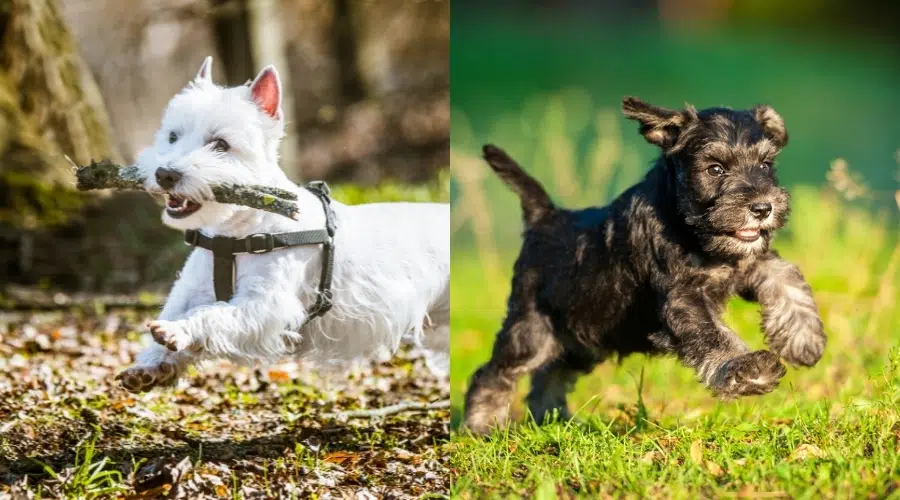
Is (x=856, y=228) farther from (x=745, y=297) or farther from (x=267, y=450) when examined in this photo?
(x=267, y=450)

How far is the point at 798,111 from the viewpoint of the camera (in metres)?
11.1

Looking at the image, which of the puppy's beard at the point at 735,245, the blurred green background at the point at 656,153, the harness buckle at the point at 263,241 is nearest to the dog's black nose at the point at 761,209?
the puppy's beard at the point at 735,245

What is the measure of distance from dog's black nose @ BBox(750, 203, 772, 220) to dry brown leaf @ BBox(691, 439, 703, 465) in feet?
3.63

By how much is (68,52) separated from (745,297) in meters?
4.49

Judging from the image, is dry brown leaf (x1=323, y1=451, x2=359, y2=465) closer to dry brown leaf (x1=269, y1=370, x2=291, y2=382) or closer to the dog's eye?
dry brown leaf (x1=269, y1=370, x2=291, y2=382)

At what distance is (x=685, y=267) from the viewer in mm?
4215

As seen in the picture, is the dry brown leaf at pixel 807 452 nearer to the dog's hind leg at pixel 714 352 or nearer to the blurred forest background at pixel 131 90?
the dog's hind leg at pixel 714 352

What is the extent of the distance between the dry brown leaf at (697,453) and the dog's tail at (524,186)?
1557mm

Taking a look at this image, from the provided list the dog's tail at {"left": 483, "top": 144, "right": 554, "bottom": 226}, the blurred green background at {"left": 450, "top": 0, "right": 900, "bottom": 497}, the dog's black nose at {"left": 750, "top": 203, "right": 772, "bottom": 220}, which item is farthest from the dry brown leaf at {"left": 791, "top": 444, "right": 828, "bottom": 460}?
the dog's tail at {"left": 483, "top": 144, "right": 554, "bottom": 226}

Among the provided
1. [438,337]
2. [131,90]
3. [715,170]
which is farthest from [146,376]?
[131,90]

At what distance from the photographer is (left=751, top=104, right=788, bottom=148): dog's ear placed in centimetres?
436

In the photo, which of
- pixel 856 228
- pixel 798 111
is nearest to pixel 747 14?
pixel 798 111

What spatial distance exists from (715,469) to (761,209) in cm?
118

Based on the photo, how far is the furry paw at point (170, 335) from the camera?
145 inches
